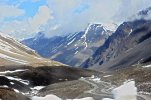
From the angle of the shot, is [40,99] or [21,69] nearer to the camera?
[40,99]

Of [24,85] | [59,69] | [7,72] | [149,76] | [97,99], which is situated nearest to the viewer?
[97,99]

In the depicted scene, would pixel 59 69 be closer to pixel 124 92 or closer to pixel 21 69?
pixel 21 69

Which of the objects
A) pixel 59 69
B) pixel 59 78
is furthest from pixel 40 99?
pixel 59 69

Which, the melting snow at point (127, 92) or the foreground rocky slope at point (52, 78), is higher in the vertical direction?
the foreground rocky slope at point (52, 78)

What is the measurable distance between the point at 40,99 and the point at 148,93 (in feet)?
225

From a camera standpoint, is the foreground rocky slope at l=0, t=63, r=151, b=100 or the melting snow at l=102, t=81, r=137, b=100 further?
the foreground rocky slope at l=0, t=63, r=151, b=100

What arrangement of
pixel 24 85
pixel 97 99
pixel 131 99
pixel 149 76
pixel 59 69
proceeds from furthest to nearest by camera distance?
pixel 59 69 → pixel 24 85 → pixel 149 76 → pixel 97 99 → pixel 131 99

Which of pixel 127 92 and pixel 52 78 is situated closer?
pixel 127 92

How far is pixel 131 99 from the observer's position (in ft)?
43.4

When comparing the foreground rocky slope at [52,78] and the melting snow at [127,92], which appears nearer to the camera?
the melting snow at [127,92]

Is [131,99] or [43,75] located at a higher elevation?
[43,75]

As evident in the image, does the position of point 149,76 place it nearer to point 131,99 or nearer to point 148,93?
point 148,93

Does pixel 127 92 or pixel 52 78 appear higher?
pixel 52 78

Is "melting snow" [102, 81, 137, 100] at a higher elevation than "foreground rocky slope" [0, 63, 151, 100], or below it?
below
